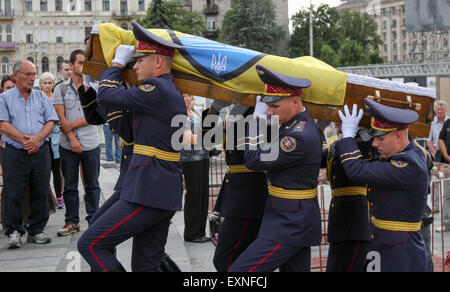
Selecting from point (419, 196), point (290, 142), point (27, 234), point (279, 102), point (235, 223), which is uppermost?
point (279, 102)

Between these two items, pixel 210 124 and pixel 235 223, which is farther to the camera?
pixel 210 124

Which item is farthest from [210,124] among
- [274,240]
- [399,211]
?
[399,211]

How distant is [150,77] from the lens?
4.35m

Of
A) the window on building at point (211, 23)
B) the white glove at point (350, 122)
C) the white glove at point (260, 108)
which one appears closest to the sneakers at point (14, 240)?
the white glove at point (260, 108)

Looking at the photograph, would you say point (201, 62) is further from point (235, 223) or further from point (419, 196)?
point (419, 196)

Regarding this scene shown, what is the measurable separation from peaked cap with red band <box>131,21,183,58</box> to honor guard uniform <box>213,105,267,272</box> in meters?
0.80

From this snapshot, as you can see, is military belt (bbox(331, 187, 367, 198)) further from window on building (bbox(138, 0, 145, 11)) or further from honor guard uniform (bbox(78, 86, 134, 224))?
window on building (bbox(138, 0, 145, 11))

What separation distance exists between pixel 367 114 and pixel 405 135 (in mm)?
404

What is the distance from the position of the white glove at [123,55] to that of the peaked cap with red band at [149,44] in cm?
11

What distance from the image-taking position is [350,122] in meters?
4.31

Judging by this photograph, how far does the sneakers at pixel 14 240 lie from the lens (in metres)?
6.81

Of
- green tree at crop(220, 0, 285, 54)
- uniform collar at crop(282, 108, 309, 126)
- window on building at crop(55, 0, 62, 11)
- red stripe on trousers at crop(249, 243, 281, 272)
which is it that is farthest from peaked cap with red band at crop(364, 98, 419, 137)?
window on building at crop(55, 0, 62, 11)

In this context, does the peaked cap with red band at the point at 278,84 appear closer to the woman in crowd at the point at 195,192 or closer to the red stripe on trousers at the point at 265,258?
the red stripe on trousers at the point at 265,258
